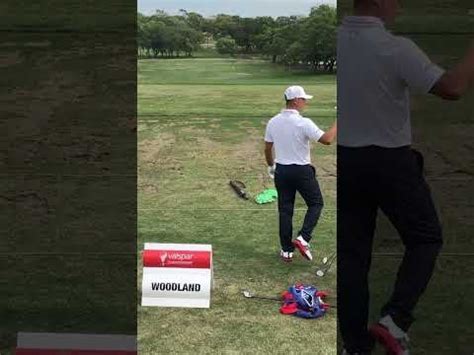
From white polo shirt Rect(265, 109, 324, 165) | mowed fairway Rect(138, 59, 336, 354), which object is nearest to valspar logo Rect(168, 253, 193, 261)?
mowed fairway Rect(138, 59, 336, 354)

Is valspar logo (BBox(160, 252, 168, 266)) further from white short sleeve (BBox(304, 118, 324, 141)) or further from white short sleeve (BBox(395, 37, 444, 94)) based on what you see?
white short sleeve (BBox(395, 37, 444, 94))

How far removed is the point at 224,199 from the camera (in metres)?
7.49

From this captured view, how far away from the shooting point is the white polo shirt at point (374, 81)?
259cm

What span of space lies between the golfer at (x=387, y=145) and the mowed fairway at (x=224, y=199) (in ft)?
3.71

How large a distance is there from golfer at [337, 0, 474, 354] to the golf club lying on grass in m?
2.30

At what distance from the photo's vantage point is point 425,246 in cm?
265

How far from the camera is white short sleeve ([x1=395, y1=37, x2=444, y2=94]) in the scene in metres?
2.53

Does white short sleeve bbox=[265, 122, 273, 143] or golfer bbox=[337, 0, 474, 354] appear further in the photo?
white short sleeve bbox=[265, 122, 273, 143]

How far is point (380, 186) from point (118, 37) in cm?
383

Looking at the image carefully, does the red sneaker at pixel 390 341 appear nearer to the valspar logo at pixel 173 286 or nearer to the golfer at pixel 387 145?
the golfer at pixel 387 145

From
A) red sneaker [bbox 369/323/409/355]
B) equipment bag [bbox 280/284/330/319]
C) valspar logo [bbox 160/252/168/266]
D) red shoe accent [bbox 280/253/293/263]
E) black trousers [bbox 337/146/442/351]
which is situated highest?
black trousers [bbox 337/146/442/351]

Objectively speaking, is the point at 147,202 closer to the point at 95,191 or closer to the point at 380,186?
the point at 95,191

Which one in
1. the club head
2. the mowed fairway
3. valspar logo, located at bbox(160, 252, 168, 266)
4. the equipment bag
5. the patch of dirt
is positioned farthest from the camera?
the patch of dirt

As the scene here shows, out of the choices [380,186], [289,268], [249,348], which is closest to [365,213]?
[380,186]
